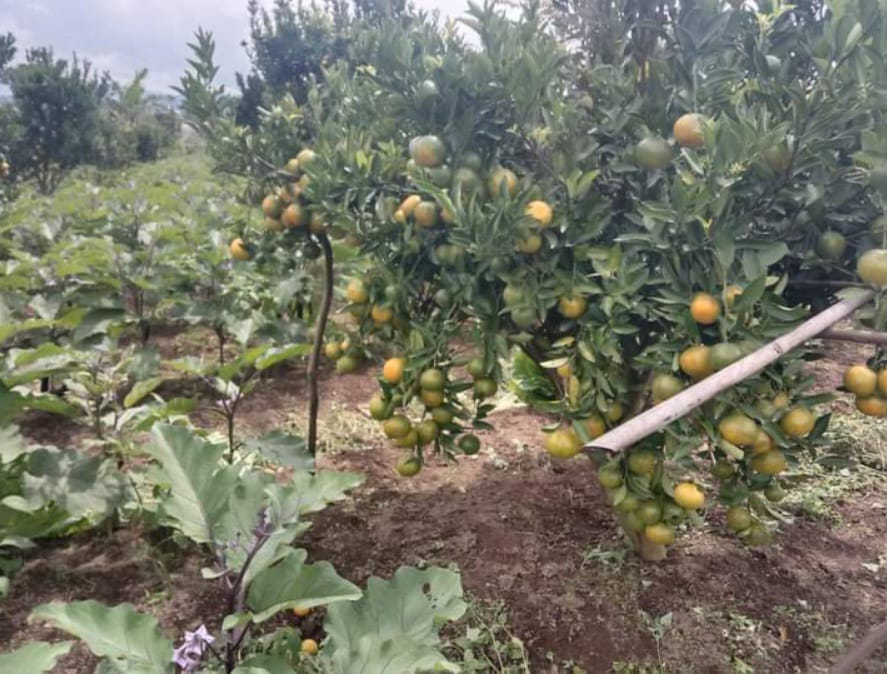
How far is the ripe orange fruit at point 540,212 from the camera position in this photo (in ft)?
6.02

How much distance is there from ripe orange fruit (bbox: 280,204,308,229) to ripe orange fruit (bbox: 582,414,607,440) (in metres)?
1.35

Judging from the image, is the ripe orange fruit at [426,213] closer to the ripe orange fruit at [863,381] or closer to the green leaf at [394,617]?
the green leaf at [394,617]

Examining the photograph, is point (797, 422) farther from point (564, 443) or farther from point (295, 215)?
point (295, 215)

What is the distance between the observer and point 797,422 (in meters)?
1.63

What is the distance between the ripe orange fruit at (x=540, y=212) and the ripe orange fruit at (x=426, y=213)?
12.9 inches

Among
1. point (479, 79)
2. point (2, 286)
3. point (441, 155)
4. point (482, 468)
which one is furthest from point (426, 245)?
point (2, 286)

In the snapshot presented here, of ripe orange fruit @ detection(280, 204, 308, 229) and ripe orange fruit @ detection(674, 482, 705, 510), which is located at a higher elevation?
ripe orange fruit @ detection(280, 204, 308, 229)

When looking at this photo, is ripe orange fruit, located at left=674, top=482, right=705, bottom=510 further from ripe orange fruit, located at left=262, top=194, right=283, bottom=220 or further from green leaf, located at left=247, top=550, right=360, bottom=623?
ripe orange fruit, located at left=262, top=194, right=283, bottom=220

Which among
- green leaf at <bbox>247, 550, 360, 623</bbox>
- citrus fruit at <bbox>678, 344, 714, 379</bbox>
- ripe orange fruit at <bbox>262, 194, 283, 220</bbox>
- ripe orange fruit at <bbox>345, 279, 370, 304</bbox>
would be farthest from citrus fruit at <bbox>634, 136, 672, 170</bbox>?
ripe orange fruit at <bbox>262, 194, 283, 220</bbox>

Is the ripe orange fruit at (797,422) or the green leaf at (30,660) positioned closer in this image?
the green leaf at (30,660)

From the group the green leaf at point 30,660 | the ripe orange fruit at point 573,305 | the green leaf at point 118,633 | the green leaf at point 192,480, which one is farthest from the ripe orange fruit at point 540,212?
the green leaf at point 30,660

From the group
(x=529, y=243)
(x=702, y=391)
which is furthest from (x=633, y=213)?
(x=702, y=391)

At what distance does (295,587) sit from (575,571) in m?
1.41

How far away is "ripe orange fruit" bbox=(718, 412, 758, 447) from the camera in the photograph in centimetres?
157
